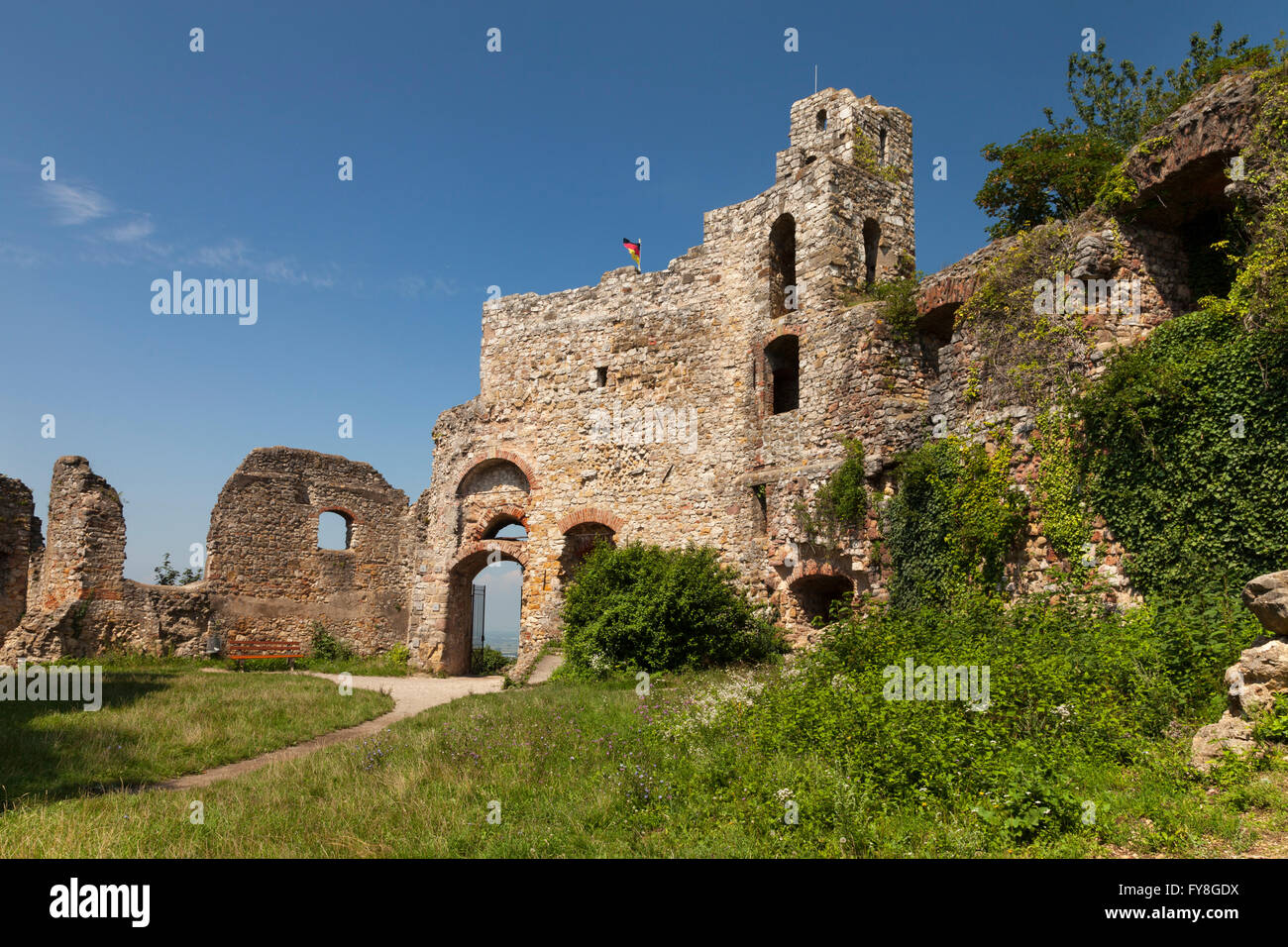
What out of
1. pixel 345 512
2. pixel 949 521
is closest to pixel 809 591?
pixel 949 521

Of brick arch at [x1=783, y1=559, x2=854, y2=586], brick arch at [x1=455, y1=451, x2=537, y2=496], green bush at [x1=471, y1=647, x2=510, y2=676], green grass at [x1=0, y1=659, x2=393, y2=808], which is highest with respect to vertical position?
brick arch at [x1=455, y1=451, x2=537, y2=496]

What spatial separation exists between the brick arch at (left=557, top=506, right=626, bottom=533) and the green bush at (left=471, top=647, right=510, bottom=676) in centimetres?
554

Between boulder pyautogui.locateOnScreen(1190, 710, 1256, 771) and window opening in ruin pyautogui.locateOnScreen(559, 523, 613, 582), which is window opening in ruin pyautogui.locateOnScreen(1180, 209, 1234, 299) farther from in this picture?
window opening in ruin pyautogui.locateOnScreen(559, 523, 613, 582)

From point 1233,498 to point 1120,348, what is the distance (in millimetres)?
2174

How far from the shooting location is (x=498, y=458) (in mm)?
20734

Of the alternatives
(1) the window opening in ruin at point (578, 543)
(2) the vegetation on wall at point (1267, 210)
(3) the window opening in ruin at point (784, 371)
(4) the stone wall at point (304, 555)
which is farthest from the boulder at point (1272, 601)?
(4) the stone wall at point (304, 555)

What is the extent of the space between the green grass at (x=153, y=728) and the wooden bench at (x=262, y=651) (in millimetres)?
6914

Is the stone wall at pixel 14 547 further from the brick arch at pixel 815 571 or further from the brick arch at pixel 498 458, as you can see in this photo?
the brick arch at pixel 815 571

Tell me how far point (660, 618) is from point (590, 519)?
5.51 meters

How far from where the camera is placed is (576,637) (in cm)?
1491

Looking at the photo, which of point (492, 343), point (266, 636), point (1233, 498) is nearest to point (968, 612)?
point (1233, 498)

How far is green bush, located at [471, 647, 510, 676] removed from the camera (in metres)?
23.5

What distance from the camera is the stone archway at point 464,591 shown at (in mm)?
20594

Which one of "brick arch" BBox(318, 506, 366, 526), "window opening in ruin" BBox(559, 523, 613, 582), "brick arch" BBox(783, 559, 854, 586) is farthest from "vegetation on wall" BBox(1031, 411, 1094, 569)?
"brick arch" BBox(318, 506, 366, 526)
